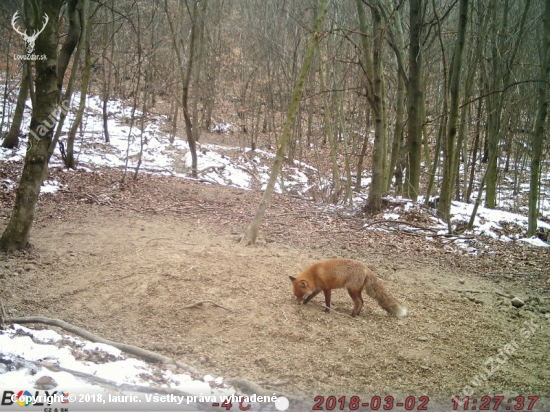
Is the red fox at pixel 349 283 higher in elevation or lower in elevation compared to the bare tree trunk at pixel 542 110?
lower

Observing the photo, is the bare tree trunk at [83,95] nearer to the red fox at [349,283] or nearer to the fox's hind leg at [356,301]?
the red fox at [349,283]

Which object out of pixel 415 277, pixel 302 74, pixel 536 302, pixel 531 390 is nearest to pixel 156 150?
pixel 302 74

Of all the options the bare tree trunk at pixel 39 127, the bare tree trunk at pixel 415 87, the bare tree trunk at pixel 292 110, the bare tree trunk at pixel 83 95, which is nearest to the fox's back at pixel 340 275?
the bare tree trunk at pixel 292 110

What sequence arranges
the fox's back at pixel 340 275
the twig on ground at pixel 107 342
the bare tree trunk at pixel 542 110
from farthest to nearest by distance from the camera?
the bare tree trunk at pixel 542 110 < the fox's back at pixel 340 275 < the twig on ground at pixel 107 342

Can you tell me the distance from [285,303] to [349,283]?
39.1 inches

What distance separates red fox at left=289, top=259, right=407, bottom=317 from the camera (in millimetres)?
5973

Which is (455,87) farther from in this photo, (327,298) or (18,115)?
(18,115)

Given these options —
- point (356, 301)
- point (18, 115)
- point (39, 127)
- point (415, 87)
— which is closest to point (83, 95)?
point (18, 115)

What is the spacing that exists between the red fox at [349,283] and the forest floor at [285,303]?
0.19 m

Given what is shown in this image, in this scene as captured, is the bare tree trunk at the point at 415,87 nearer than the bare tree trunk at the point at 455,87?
No

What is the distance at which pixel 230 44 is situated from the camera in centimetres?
3256

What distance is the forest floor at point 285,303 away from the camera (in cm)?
460

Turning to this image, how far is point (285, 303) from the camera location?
241 inches

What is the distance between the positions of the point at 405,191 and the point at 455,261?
19.7ft
